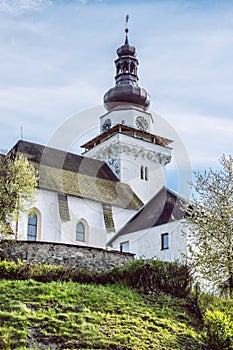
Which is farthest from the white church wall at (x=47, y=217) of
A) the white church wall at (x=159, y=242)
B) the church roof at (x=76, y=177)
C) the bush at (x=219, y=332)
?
the bush at (x=219, y=332)

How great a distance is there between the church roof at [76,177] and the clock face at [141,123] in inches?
286

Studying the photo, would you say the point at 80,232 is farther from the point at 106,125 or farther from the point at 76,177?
the point at 106,125

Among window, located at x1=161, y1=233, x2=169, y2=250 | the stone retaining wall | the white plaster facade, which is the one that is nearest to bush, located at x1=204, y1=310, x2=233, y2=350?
the stone retaining wall

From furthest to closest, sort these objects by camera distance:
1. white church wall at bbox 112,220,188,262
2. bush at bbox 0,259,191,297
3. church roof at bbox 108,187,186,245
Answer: church roof at bbox 108,187,186,245 → white church wall at bbox 112,220,188,262 → bush at bbox 0,259,191,297

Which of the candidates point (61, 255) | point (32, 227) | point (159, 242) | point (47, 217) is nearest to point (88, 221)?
point (47, 217)

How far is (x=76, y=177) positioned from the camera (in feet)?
141

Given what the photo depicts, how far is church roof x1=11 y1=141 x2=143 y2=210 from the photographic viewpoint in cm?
4050

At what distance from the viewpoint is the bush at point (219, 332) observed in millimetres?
16484

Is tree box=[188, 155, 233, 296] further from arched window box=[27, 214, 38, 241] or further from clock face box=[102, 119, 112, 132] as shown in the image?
clock face box=[102, 119, 112, 132]

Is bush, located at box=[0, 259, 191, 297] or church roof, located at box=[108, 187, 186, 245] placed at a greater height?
church roof, located at box=[108, 187, 186, 245]

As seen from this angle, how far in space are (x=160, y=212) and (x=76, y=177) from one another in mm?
10794

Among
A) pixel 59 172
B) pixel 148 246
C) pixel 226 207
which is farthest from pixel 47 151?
pixel 226 207

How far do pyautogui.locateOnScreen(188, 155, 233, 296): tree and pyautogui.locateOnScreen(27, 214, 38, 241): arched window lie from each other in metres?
15.3

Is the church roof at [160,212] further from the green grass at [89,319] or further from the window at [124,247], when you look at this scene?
the green grass at [89,319]
